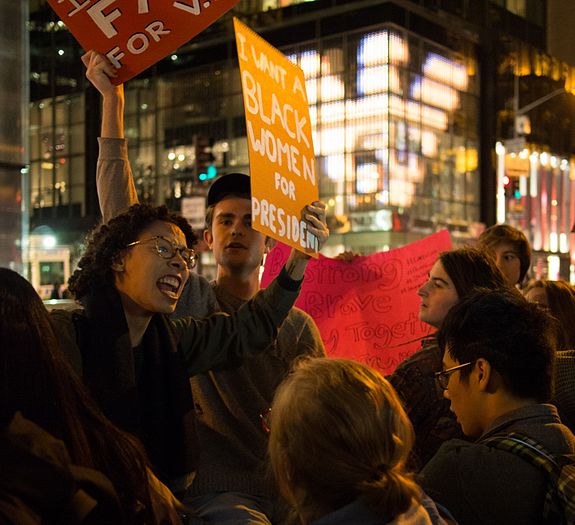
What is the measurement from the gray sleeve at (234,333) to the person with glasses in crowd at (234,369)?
218 millimetres

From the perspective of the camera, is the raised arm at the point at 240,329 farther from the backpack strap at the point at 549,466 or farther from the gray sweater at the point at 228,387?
the backpack strap at the point at 549,466

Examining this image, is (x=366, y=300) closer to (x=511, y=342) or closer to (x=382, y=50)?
(x=511, y=342)

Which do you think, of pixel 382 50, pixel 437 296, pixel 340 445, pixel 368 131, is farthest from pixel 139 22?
pixel 382 50

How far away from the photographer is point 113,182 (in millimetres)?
3650

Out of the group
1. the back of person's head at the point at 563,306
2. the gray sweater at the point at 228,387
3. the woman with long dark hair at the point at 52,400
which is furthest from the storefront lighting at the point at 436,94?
the woman with long dark hair at the point at 52,400

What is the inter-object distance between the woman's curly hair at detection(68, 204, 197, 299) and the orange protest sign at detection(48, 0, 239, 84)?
2.59 feet

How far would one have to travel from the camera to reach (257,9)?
151 feet

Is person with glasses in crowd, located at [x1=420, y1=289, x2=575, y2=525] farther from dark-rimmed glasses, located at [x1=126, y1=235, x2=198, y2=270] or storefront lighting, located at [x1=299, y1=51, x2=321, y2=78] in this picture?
storefront lighting, located at [x1=299, y1=51, x2=321, y2=78]

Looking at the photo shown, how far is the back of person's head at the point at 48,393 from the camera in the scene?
76.7 inches

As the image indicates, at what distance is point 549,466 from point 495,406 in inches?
12.1

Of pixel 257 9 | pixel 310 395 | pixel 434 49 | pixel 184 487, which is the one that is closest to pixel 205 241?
pixel 184 487

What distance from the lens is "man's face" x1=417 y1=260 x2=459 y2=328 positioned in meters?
3.93

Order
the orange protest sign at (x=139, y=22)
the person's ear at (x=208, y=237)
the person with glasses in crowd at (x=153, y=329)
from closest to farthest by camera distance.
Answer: the person with glasses in crowd at (x=153, y=329) < the orange protest sign at (x=139, y=22) < the person's ear at (x=208, y=237)

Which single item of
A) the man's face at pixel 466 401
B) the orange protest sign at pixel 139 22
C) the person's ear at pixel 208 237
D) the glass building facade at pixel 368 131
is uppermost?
the glass building facade at pixel 368 131
